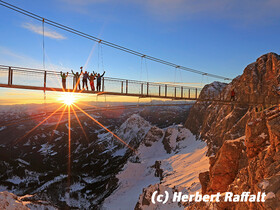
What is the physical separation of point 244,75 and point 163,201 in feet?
149

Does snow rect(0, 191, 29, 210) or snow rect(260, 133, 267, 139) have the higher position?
snow rect(260, 133, 267, 139)

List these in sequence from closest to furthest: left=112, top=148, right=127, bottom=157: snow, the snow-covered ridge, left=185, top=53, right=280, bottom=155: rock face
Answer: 1. left=185, top=53, right=280, bottom=155: rock face
2. the snow-covered ridge
3. left=112, top=148, right=127, bottom=157: snow

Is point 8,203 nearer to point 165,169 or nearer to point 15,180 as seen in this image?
point 165,169

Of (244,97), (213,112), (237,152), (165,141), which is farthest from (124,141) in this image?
(237,152)

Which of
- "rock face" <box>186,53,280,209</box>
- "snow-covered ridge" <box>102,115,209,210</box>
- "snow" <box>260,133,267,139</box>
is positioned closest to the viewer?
"rock face" <box>186,53,280,209</box>

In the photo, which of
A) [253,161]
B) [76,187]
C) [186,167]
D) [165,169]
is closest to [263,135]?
[253,161]

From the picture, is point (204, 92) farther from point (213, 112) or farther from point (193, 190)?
point (193, 190)

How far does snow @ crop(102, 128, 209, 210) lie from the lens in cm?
6184

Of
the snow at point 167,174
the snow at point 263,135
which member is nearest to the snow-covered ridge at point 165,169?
the snow at point 167,174

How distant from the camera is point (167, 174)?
2822 inches

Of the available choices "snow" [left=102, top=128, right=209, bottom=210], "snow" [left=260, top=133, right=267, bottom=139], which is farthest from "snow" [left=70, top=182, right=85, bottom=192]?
"snow" [left=260, top=133, right=267, bottom=139]

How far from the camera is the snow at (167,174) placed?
203ft

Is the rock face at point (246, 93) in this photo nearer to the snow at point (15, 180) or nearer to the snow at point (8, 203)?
the snow at point (8, 203)

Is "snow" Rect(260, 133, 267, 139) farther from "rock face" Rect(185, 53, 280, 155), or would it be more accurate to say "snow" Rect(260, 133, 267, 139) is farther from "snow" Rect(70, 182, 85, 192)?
"snow" Rect(70, 182, 85, 192)
